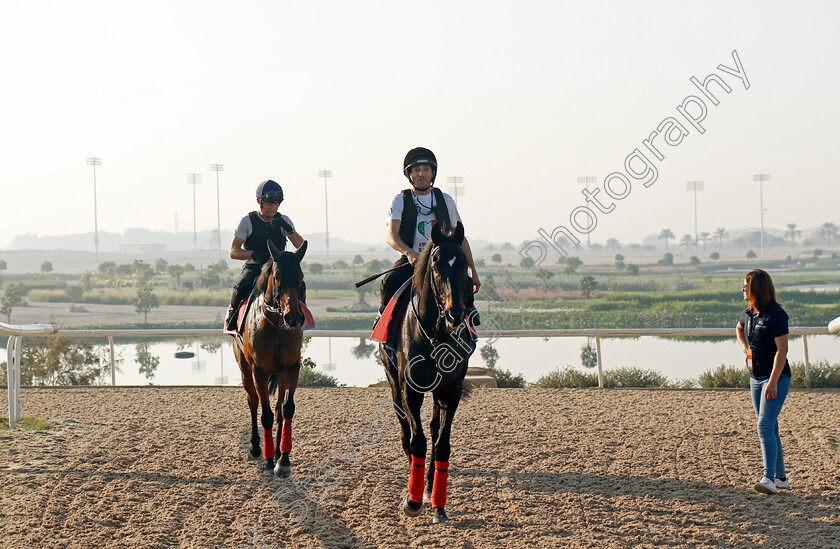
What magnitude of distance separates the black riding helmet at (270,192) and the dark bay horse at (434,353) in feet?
7.83

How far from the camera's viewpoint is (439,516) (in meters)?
5.23

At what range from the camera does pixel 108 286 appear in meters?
82.9

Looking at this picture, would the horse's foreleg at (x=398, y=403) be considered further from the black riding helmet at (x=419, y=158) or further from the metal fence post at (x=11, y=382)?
the metal fence post at (x=11, y=382)

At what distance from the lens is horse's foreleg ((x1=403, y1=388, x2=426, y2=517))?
204 inches

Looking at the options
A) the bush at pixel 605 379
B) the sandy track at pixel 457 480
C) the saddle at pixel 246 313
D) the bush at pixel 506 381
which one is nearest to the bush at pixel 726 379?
the bush at pixel 605 379

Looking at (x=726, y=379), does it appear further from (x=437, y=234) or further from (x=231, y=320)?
(x=437, y=234)

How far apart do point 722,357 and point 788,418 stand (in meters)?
25.5

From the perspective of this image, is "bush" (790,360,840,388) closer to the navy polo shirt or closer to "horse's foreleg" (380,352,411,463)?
the navy polo shirt

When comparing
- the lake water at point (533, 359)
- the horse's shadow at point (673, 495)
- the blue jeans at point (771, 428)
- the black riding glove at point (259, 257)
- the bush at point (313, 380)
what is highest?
the black riding glove at point (259, 257)

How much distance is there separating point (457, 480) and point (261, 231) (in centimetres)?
312

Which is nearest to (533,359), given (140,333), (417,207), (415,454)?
(140,333)

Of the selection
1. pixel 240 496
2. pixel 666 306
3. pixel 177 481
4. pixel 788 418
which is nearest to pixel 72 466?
pixel 177 481

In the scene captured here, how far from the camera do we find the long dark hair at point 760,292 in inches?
225

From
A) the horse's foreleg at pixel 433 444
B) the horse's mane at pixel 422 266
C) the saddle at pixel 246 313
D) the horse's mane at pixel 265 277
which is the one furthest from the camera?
the saddle at pixel 246 313
